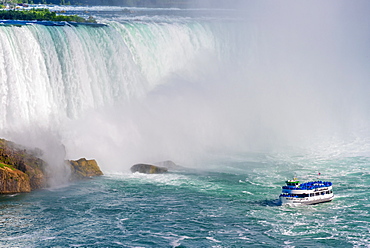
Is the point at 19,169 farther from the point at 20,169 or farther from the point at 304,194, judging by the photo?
the point at 304,194

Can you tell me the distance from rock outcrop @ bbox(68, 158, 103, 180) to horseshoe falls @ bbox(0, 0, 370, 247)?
665 mm

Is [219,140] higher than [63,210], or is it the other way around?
[219,140]

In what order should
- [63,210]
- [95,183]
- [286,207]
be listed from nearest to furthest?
[63,210] < [286,207] < [95,183]

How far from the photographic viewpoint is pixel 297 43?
7619 cm

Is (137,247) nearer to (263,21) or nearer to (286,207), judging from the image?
(286,207)

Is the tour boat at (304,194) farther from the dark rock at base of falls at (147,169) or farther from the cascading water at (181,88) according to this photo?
the cascading water at (181,88)

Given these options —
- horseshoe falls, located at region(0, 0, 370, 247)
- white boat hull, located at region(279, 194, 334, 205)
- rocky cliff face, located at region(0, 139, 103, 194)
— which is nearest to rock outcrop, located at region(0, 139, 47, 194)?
rocky cliff face, located at region(0, 139, 103, 194)

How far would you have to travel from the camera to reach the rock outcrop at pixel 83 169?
34.7 meters

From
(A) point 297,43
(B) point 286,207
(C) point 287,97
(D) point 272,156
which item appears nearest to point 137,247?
(B) point 286,207

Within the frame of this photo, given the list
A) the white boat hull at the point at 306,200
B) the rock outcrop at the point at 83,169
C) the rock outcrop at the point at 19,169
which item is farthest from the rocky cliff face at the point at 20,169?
the white boat hull at the point at 306,200

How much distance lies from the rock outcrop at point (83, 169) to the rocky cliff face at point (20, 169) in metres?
0.27

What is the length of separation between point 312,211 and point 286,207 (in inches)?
50.7

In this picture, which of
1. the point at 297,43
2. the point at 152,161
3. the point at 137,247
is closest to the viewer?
the point at 137,247

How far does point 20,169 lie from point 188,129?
1883 centimetres
